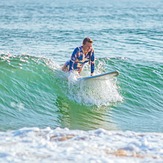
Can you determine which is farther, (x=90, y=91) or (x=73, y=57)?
(x=90, y=91)

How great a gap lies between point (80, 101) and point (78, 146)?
19.4 feet

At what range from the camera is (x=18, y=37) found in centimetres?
2934

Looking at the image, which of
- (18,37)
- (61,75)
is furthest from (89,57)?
(18,37)

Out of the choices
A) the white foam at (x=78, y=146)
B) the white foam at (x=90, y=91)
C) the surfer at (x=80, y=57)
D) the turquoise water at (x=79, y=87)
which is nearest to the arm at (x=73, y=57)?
the surfer at (x=80, y=57)

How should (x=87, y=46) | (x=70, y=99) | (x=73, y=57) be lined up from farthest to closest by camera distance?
(x=70, y=99)
(x=73, y=57)
(x=87, y=46)

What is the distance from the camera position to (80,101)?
15.2 m

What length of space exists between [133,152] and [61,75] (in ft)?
23.6

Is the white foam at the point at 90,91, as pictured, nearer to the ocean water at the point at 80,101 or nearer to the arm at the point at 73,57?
the ocean water at the point at 80,101

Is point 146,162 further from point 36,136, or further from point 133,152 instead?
point 36,136

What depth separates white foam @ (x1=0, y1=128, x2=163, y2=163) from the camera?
8648 mm

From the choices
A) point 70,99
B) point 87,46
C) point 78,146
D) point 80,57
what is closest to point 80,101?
point 70,99

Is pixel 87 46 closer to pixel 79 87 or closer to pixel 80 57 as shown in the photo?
pixel 80 57

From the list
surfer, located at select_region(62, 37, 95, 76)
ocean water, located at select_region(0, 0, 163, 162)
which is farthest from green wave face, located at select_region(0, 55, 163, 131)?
surfer, located at select_region(62, 37, 95, 76)

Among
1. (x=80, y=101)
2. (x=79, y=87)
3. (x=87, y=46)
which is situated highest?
(x=87, y=46)
